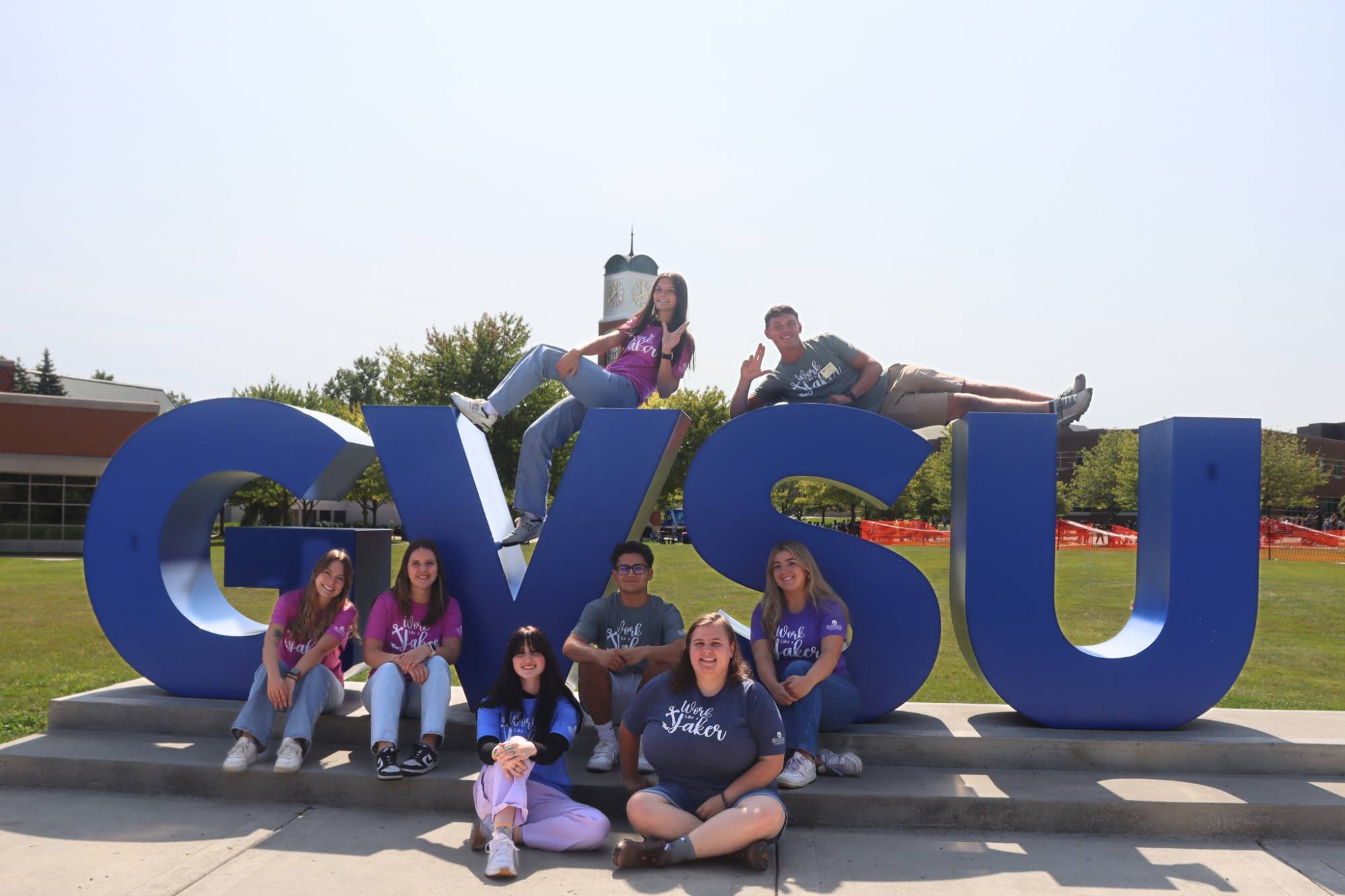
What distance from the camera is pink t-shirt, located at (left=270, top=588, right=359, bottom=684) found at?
5.49m

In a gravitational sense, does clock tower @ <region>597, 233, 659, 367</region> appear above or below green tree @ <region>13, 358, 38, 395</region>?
above

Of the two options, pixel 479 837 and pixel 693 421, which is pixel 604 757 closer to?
pixel 479 837

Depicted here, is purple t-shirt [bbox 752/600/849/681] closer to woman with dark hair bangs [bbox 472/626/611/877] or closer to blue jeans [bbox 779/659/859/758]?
blue jeans [bbox 779/659/859/758]

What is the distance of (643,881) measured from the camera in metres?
4.03

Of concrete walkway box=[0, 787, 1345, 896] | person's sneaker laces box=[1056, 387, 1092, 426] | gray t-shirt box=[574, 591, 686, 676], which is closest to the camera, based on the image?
concrete walkway box=[0, 787, 1345, 896]

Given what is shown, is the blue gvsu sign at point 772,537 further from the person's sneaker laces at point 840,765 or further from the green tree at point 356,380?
the green tree at point 356,380

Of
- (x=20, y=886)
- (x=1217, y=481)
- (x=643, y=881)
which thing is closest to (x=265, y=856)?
(x=20, y=886)

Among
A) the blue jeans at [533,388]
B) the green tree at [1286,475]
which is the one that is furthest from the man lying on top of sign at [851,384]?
the green tree at [1286,475]

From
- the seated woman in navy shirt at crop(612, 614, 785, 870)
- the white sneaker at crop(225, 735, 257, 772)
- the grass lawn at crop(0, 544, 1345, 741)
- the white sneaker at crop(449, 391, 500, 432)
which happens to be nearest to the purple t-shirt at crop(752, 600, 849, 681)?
the seated woman in navy shirt at crop(612, 614, 785, 870)

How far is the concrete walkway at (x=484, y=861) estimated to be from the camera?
3988 mm

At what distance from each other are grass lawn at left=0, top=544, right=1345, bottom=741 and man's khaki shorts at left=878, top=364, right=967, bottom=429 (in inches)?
109

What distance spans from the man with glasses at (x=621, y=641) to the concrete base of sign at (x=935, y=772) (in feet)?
1.13

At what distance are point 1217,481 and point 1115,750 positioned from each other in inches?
68.1

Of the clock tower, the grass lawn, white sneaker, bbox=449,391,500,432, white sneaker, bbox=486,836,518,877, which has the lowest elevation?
the grass lawn
